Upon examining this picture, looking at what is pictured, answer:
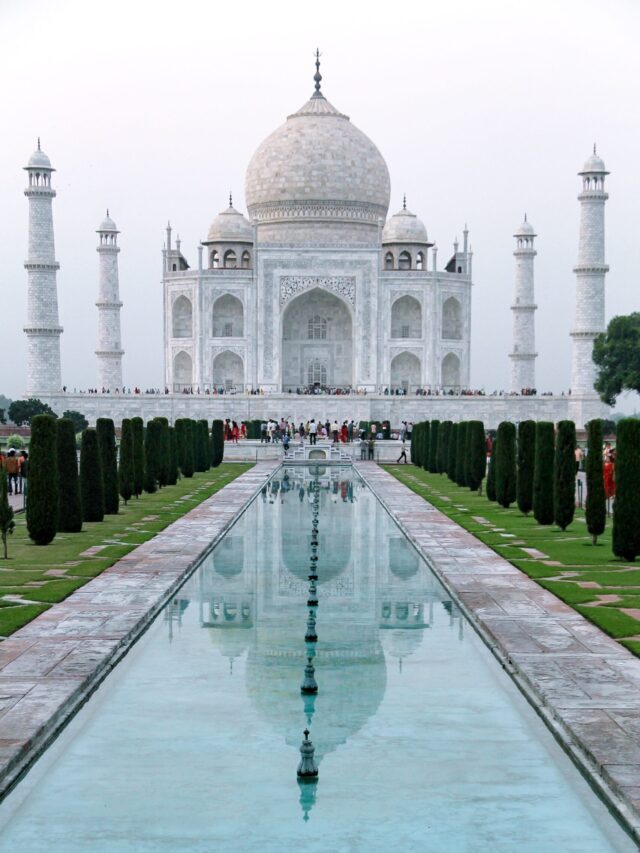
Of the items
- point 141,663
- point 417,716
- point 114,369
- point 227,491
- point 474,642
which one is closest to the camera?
point 417,716

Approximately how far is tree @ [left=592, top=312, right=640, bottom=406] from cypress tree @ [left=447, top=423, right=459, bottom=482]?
13737 mm

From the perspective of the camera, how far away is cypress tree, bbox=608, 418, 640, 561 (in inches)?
442

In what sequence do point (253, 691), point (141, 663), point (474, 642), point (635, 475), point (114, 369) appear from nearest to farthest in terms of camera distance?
1. point (253, 691)
2. point (141, 663)
3. point (474, 642)
4. point (635, 475)
5. point (114, 369)

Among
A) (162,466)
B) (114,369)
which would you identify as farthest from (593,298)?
(162,466)

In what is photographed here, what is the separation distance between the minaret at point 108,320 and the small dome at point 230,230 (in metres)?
4.03

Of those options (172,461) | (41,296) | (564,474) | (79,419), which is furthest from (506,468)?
(41,296)

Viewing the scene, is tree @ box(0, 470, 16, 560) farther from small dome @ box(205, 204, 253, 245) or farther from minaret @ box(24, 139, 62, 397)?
small dome @ box(205, 204, 253, 245)

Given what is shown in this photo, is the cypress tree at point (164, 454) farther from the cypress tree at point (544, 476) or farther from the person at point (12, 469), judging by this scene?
the cypress tree at point (544, 476)

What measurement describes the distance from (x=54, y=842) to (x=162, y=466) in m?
16.8

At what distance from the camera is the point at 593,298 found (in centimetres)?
3881

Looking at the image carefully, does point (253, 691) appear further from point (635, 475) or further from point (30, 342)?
point (30, 342)

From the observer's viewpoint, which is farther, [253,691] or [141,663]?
[141,663]

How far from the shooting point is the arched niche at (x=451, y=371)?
143ft

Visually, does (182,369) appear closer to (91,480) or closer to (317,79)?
(317,79)
